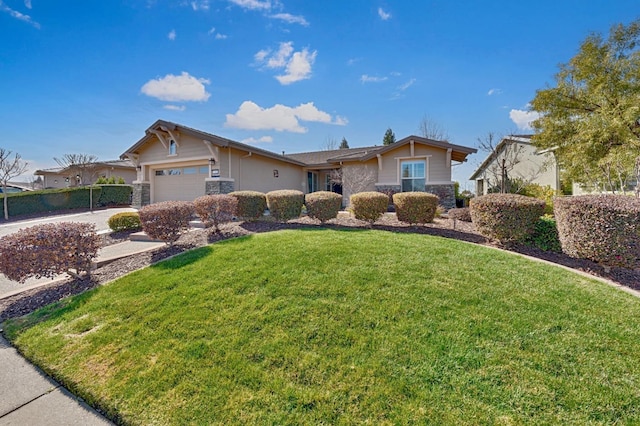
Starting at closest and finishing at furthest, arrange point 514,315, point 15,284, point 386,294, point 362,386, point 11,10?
point 362,386 < point 514,315 < point 386,294 < point 15,284 < point 11,10

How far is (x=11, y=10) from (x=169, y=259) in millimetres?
8347

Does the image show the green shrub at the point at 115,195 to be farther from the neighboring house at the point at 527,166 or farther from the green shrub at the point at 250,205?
the neighboring house at the point at 527,166

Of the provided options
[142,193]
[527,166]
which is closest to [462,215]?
[527,166]

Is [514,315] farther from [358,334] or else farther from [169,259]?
[169,259]

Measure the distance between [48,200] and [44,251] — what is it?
17.3 metres

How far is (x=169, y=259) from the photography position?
5.78 m

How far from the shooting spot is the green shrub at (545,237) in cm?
604

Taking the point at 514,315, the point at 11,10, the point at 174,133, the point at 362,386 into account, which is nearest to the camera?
the point at 362,386

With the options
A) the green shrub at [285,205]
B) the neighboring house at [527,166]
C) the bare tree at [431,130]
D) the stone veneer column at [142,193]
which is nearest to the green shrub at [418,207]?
the green shrub at [285,205]

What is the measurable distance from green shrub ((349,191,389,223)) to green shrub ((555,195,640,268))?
13.7 ft

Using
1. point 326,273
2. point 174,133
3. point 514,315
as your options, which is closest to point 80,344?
point 326,273

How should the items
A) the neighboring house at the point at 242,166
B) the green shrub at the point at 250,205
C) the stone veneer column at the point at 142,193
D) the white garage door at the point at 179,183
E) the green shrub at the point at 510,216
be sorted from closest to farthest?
the green shrub at the point at 510,216 → the green shrub at the point at 250,205 → the neighboring house at the point at 242,166 → the white garage door at the point at 179,183 → the stone veneer column at the point at 142,193

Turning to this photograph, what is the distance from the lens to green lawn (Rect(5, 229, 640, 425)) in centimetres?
226

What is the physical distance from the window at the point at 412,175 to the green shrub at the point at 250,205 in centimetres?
843
